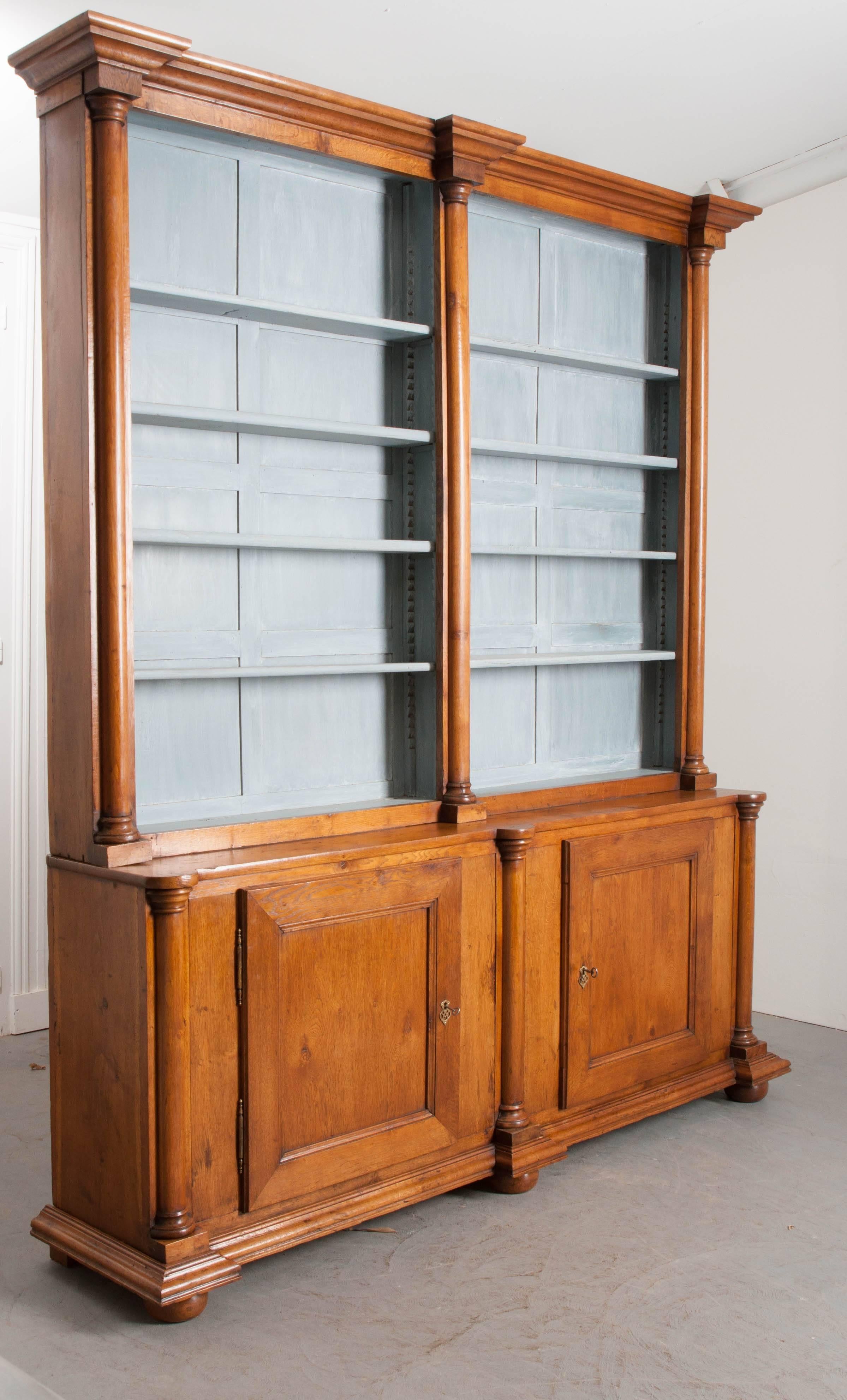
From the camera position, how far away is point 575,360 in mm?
3832

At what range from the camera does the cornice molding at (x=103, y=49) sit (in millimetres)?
2602

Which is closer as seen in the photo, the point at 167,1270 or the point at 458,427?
the point at 167,1270

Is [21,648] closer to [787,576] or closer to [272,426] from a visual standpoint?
[272,426]

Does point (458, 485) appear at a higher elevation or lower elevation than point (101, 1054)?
higher

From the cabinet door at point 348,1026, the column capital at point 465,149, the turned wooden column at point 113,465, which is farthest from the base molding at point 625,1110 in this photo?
the column capital at point 465,149

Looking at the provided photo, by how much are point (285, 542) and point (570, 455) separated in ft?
3.55

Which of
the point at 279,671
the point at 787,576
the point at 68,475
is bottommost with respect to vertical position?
the point at 279,671

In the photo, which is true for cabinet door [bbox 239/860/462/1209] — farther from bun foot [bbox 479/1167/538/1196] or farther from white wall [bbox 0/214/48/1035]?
white wall [bbox 0/214/48/1035]

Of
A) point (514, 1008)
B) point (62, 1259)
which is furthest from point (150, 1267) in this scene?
point (514, 1008)

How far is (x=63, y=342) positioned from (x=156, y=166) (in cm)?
57

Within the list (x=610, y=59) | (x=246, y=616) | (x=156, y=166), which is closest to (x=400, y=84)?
(x=610, y=59)

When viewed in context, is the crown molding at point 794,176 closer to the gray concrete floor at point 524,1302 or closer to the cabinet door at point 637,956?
the cabinet door at point 637,956

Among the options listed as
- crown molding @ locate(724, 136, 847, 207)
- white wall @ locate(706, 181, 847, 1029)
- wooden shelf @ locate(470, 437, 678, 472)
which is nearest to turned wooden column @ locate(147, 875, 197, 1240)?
wooden shelf @ locate(470, 437, 678, 472)

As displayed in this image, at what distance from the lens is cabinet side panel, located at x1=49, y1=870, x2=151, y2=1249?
8.69 feet
